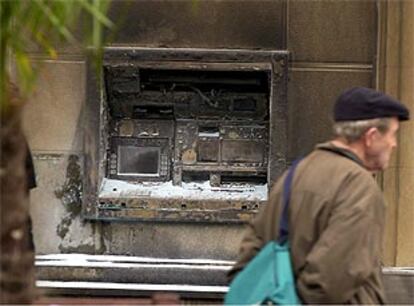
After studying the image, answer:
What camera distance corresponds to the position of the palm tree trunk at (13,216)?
273cm

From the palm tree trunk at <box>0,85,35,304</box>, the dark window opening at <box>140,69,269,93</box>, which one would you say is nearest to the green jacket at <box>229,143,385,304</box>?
the palm tree trunk at <box>0,85,35,304</box>

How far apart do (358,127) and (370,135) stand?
0.17 ft

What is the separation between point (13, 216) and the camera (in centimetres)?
276

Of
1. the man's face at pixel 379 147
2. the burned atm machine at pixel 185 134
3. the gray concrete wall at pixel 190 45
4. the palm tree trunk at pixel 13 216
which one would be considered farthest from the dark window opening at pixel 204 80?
the palm tree trunk at pixel 13 216

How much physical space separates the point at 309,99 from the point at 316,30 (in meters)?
0.49

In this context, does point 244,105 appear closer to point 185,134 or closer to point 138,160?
point 185,134

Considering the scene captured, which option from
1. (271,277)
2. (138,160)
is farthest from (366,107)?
(138,160)

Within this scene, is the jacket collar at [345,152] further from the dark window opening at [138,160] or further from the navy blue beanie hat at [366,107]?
the dark window opening at [138,160]

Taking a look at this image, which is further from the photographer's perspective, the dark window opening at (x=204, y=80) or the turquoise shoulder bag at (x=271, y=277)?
the dark window opening at (x=204, y=80)

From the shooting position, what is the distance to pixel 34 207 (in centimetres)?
738

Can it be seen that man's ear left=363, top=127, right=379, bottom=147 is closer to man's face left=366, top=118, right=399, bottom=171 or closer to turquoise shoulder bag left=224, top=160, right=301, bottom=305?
man's face left=366, top=118, right=399, bottom=171

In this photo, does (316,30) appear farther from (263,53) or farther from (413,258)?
(413,258)

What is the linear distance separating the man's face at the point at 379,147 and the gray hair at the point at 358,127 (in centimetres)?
2

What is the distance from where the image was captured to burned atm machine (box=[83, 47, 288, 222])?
7.23 m
